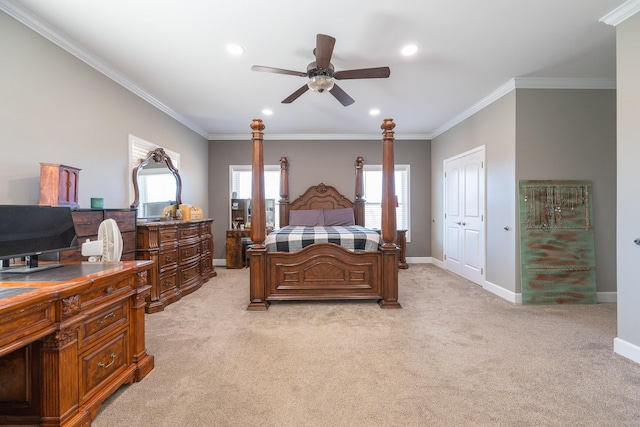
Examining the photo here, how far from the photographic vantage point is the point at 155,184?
410cm

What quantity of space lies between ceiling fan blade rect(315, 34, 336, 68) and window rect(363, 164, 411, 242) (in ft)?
12.1

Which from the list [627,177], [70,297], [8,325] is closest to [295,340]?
[70,297]

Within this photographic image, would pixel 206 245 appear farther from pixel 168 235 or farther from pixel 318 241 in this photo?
pixel 318 241

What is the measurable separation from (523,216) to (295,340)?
3.23 metres

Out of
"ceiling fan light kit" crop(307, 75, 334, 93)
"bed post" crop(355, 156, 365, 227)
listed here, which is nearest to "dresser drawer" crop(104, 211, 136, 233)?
"ceiling fan light kit" crop(307, 75, 334, 93)

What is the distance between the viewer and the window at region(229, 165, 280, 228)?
611 cm

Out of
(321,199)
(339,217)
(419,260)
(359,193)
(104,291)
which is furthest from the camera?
(419,260)

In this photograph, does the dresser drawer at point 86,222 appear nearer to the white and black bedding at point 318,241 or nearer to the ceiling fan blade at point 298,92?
the white and black bedding at point 318,241

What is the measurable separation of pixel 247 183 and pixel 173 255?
280 centimetres

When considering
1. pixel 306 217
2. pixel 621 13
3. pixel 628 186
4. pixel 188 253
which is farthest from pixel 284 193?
pixel 621 13

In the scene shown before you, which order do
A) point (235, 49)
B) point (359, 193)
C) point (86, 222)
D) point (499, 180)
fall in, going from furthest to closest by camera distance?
1. point (359, 193)
2. point (499, 180)
3. point (235, 49)
4. point (86, 222)

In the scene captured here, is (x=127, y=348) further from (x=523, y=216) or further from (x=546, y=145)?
(x=546, y=145)

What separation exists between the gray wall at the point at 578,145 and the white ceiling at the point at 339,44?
8.9 inches

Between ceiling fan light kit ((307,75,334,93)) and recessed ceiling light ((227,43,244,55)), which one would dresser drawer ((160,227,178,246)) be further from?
ceiling fan light kit ((307,75,334,93))
